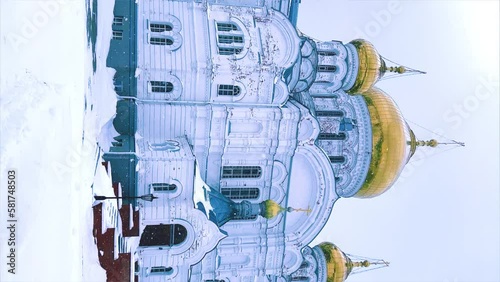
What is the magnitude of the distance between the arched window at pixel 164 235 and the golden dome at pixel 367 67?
7.83 meters

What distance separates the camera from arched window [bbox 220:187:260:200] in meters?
16.4

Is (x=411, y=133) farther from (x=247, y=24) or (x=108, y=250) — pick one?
(x=108, y=250)

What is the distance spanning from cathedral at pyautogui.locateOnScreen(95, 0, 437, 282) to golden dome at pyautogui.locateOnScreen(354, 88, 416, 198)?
37 millimetres

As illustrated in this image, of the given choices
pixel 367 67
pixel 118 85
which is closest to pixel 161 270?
pixel 118 85

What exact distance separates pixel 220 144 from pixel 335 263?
19.7 feet

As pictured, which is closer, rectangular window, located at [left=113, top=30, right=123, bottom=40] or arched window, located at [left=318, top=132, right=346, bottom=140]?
rectangular window, located at [left=113, top=30, right=123, bottom=40]

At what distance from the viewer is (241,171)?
1641cm

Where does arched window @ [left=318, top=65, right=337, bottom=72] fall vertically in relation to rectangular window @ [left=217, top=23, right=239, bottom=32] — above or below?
below

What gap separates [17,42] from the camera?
10.6 m

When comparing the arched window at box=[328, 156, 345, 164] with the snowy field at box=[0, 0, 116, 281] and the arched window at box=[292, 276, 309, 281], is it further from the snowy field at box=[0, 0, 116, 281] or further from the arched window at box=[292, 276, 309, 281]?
the snowy field at box=[0, 0, 116, 281]

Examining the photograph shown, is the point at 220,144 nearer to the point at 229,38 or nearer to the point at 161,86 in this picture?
the point at 161,86

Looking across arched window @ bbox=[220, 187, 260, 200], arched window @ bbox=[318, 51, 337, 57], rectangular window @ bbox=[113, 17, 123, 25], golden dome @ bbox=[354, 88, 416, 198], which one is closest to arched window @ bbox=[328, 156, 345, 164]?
golden dome @ bbox=[354, 88, 416, 198]

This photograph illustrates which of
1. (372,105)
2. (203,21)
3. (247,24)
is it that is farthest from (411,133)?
(203,21)

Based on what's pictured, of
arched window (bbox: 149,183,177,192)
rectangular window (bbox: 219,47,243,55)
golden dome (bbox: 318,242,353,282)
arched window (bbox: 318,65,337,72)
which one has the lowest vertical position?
golden dome (bbox: 318,242,353,282)
